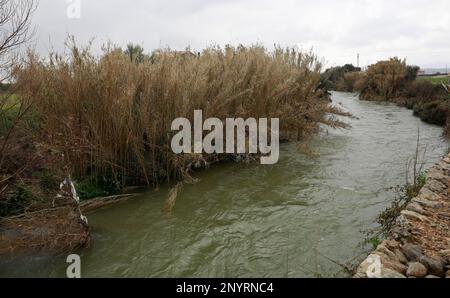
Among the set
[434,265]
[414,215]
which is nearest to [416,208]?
[414,215]

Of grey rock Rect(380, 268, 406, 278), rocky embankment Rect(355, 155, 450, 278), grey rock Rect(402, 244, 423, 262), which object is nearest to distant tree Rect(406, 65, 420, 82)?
rocky embankment Rect(355, 155, 450, 278)

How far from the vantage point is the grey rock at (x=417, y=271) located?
11.6 ft

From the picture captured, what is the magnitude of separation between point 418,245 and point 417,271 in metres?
0.57

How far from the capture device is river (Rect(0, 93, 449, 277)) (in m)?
4.36

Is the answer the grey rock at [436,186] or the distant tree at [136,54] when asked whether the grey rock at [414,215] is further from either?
the distant tree at [136,54]

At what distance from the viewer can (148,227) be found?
5406 mm

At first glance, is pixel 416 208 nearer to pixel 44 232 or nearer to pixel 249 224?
pixel 249 224

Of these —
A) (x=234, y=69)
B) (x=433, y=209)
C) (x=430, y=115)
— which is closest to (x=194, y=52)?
(x=234, y=69)

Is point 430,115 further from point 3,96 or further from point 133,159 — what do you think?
point 3,96

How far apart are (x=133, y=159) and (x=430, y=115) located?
42.5ft

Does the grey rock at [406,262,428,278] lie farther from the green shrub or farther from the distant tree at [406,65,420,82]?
the distant tree at [406,65,420,82]

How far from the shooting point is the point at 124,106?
630 cm

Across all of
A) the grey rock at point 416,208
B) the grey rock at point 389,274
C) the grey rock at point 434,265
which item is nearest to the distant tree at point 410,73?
the grey rock at point 416,208
